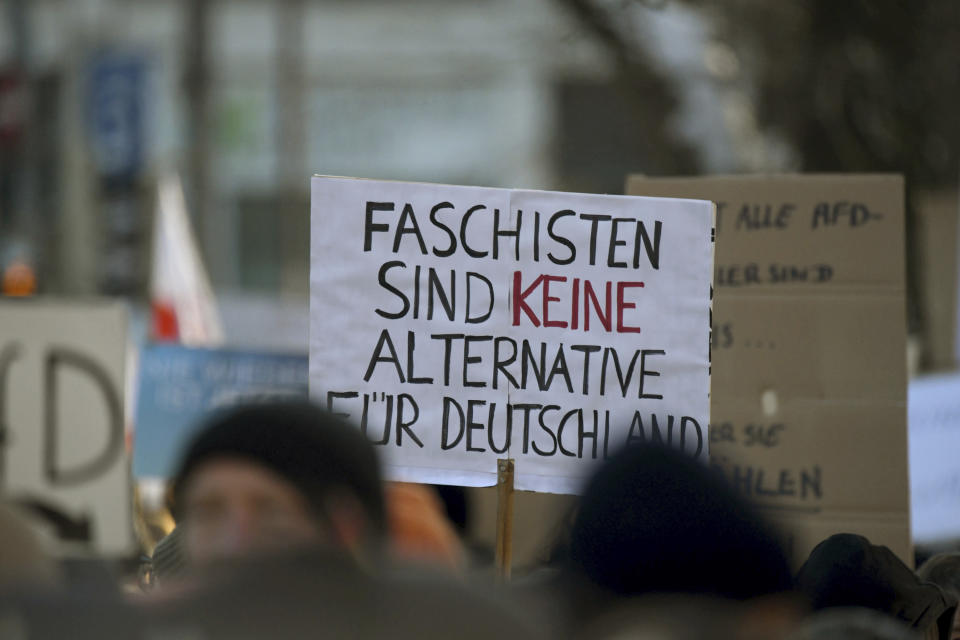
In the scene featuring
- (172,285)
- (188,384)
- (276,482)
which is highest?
(172,285)

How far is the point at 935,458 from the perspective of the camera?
5625 millimetres

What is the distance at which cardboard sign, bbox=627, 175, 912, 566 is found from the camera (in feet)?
13.5

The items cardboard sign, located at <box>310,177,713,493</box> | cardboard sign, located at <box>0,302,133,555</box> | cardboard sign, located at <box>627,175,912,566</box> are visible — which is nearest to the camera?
cardboard sign, located at <box>310,177,713,493</box>

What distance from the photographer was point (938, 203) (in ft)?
30.1

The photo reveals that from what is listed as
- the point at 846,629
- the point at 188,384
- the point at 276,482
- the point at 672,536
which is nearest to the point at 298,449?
the point at 276,482

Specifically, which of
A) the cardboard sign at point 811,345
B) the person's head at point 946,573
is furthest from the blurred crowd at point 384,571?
the cardboard sign at point 811,345

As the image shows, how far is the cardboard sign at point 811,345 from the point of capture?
161 inches

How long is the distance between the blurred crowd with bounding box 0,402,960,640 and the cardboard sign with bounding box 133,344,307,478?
3801 millimetres

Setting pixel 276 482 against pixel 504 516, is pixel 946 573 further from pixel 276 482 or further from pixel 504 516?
pixel 276 482

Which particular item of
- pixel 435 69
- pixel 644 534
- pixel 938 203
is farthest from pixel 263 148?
pixel 644 534

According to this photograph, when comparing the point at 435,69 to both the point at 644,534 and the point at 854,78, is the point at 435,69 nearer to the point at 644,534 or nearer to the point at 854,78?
the point at 854,78

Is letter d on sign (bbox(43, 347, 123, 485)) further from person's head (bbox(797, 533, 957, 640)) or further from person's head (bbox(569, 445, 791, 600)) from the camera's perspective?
person's head (bbox(569, 445, 791, 600))

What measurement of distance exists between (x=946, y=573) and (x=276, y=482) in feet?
6.54

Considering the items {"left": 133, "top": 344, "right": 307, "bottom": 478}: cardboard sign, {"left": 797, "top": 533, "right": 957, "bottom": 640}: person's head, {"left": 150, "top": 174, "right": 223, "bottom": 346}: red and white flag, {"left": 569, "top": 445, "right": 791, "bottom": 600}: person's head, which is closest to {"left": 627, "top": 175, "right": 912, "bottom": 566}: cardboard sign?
{"left": 797, "top": 533, "right": 957, "bottom": 640}: person's head
